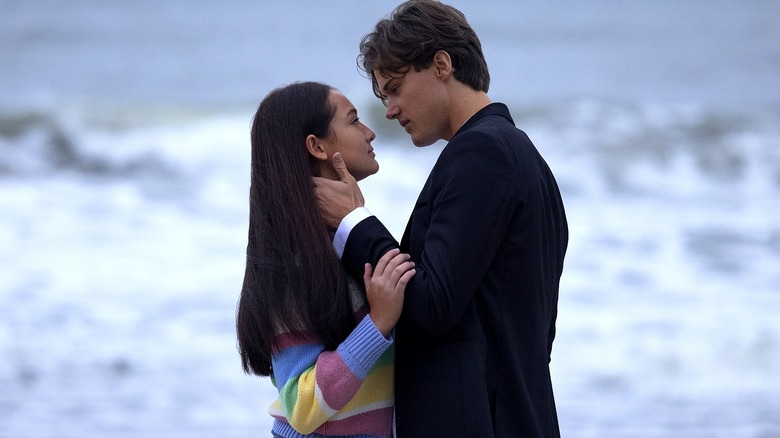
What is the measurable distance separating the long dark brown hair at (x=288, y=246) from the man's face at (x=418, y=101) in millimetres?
106

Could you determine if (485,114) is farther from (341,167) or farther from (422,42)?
(341,167)

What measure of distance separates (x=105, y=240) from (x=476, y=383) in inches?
175

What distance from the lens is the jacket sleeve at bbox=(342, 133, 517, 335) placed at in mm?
1453

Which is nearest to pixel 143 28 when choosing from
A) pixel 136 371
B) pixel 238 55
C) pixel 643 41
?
pixel 238 55

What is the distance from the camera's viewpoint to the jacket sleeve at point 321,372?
1.52 meters

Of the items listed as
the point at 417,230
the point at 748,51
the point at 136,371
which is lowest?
the point at 417,230

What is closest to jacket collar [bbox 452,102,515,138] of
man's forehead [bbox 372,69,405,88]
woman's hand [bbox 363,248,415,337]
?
man's forehead [bbox 372,69,405,88]

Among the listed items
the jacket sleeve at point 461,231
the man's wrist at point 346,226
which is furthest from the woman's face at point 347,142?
the jacket sleeve at point 461,231

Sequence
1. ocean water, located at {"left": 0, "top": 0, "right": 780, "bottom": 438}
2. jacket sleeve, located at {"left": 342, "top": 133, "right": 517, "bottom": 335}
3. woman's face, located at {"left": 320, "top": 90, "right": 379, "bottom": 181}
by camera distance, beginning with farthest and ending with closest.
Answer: ocean water, located at {"left": 0, "top": 0, "right": 780, "bottom": 438}, woman's face, located at {"left": 320, "top": 90, "right": 379, "bottom": 181}, jacket sleeve, located at {"left": 342, "top": 133, "right": 517, "bottom": 335}

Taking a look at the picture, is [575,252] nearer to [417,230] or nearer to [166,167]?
[166,167]

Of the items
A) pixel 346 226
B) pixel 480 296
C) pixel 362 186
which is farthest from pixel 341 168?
pixel 362 186

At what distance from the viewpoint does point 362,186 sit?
19.6ft

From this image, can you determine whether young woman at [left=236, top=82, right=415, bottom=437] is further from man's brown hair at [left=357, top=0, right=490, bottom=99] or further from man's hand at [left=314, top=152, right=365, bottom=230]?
man's brown hair at [left=357, top=0, right=490, bottom=99]

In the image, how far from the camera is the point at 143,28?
22.2ft
